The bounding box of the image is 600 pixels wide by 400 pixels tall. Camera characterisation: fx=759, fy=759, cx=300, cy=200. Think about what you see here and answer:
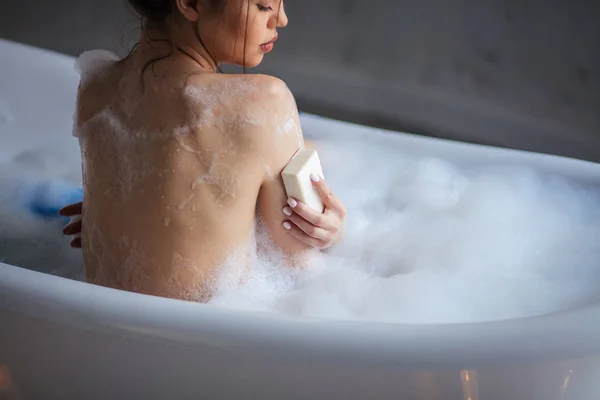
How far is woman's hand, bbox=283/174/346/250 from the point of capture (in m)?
1.02

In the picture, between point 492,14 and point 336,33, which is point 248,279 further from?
point 336,33

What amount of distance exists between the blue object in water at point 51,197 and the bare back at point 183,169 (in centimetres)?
55

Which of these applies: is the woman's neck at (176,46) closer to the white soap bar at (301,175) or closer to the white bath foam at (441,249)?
the white soap bar at (301,175)

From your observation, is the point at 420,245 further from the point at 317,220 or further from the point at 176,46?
the point at 176,46

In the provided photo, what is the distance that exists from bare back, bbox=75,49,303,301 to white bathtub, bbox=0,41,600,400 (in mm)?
156

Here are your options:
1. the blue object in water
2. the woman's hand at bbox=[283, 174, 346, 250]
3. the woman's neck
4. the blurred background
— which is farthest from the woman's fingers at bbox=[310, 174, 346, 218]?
the blurred background

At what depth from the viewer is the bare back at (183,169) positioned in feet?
3.19

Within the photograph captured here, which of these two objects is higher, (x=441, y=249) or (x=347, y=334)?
(x=347, y=334)

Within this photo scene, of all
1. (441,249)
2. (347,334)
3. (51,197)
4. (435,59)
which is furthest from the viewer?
(435,59)

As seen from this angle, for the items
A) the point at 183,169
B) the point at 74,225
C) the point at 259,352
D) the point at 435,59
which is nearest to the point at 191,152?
the point at 183,169

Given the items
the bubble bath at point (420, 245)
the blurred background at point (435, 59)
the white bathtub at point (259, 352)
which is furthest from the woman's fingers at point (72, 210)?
the blurred background at point (435, 59)

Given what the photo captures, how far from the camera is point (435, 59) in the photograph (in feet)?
7.31

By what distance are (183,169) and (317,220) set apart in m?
0.20

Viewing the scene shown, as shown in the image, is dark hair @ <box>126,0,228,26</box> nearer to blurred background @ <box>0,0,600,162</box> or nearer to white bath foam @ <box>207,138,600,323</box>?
white bath foam @ <box>207,138,600,323</box>
